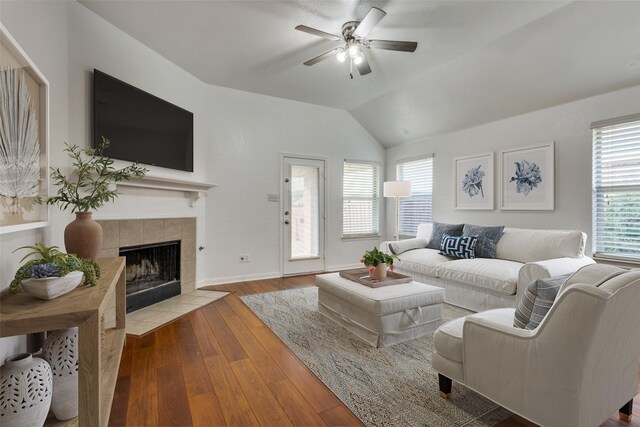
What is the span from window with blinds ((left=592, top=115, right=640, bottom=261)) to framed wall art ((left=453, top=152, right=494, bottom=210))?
44.6 inches

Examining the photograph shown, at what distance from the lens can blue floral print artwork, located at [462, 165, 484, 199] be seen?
4.30 metres

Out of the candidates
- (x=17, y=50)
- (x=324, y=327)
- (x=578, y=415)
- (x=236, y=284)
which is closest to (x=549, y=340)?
(x=578, y=415)

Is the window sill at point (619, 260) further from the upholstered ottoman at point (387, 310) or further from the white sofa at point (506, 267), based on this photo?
the upholstered ottoman at point (387, 310)

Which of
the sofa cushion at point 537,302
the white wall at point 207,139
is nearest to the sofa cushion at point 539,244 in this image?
the sofa cushion at point 537,302

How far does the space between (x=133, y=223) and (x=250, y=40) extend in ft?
7.28

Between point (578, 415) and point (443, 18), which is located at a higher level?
point (443, 18)

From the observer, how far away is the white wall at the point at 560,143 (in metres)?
3.20

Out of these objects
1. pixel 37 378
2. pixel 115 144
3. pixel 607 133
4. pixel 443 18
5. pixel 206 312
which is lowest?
pixel 206 312

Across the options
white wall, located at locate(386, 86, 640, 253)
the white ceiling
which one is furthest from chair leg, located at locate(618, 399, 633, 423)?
the white ceiling

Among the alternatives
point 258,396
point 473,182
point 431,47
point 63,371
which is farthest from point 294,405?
point 473,182

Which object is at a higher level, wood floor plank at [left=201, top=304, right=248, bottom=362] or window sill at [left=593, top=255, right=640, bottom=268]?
window sill at [left=593, top=255, right=640, bottom=268]

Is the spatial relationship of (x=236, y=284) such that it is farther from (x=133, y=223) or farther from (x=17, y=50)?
(x=17, y=50)

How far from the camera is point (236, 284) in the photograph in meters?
4.37

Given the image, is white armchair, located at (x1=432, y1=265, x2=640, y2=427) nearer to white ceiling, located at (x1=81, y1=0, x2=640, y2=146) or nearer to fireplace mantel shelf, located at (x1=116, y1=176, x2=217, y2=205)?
white ceiling, located at (x1=81, y1=0, x2=640, y2=146)
